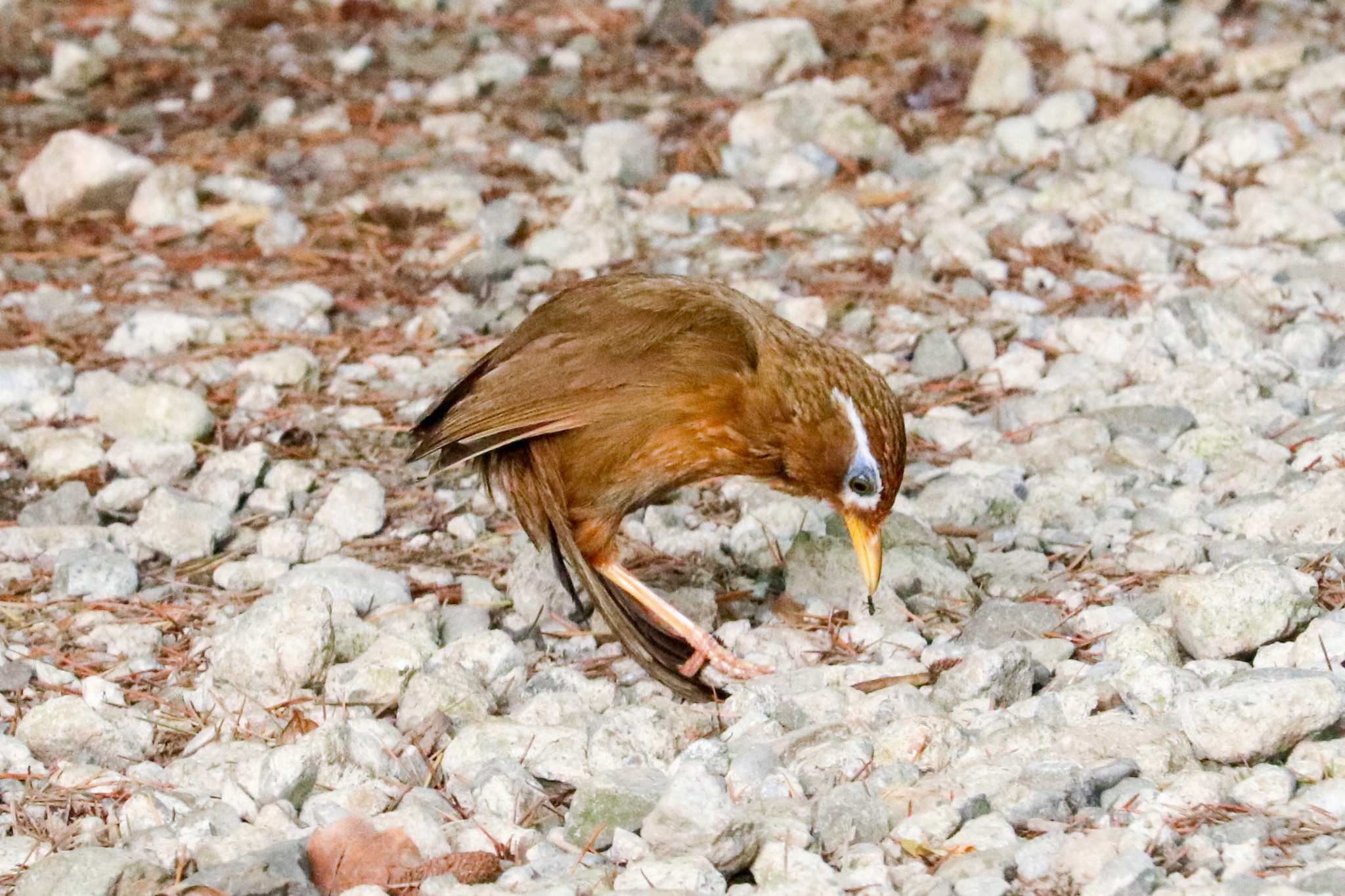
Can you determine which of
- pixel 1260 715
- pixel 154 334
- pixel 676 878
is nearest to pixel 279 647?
pixel 676 878

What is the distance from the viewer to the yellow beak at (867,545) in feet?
15.7

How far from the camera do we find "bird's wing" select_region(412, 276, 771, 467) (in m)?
4.80

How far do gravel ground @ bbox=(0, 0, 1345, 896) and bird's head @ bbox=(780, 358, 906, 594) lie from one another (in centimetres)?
25

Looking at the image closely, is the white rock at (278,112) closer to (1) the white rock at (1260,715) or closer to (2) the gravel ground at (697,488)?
(2) the gravel ground at (697,488)

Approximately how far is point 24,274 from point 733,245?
297 centimetres

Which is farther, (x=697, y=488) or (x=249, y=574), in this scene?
(x=697, y=488)

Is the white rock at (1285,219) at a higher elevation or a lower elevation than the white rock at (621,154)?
higher

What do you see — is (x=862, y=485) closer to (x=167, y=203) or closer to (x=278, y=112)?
(x=167, y=203)

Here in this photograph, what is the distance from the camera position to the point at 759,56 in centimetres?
945

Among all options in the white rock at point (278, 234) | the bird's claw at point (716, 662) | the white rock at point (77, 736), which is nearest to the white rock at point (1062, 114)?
the white rock at point (278, 234)

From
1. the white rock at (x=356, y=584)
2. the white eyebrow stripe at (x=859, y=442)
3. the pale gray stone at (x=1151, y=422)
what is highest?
the white eyebrow stripe at (x=859, y=442)

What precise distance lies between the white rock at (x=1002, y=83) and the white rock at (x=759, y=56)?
3.21 ft

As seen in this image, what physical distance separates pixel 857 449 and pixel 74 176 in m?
4.74

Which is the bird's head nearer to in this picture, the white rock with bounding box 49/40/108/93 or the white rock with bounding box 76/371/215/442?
the white rock with bounding box 76/371/215/442
